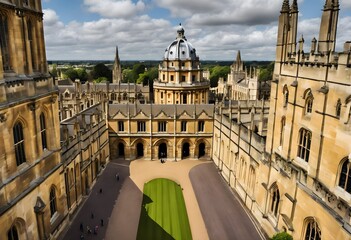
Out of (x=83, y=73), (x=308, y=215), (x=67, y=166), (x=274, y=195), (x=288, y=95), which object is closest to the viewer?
(x=308, y=215)

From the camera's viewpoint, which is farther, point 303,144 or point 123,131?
point 123,131

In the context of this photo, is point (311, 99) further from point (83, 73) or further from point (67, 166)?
point (83, 73)

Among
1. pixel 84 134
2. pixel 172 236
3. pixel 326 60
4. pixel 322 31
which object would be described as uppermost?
pixel 322 31

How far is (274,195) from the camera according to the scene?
21.8 metres

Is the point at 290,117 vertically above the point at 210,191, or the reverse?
the point at 290,117

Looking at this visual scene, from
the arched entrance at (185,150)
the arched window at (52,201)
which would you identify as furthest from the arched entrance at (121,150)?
the arched window at (52,201)

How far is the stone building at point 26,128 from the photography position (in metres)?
15.3

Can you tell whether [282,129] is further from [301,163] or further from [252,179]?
[252,179]

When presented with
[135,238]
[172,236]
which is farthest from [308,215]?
[135,238]

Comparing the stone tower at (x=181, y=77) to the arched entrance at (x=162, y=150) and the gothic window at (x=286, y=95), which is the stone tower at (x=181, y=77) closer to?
the arched entrance at (x=162, y=150)

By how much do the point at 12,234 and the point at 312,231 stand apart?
741 inches

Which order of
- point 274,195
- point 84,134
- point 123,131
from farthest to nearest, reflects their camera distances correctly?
point 123,131 → point 84,134 → point 274,195

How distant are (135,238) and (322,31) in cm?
2096

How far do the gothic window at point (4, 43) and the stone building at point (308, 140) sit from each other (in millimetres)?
18382
